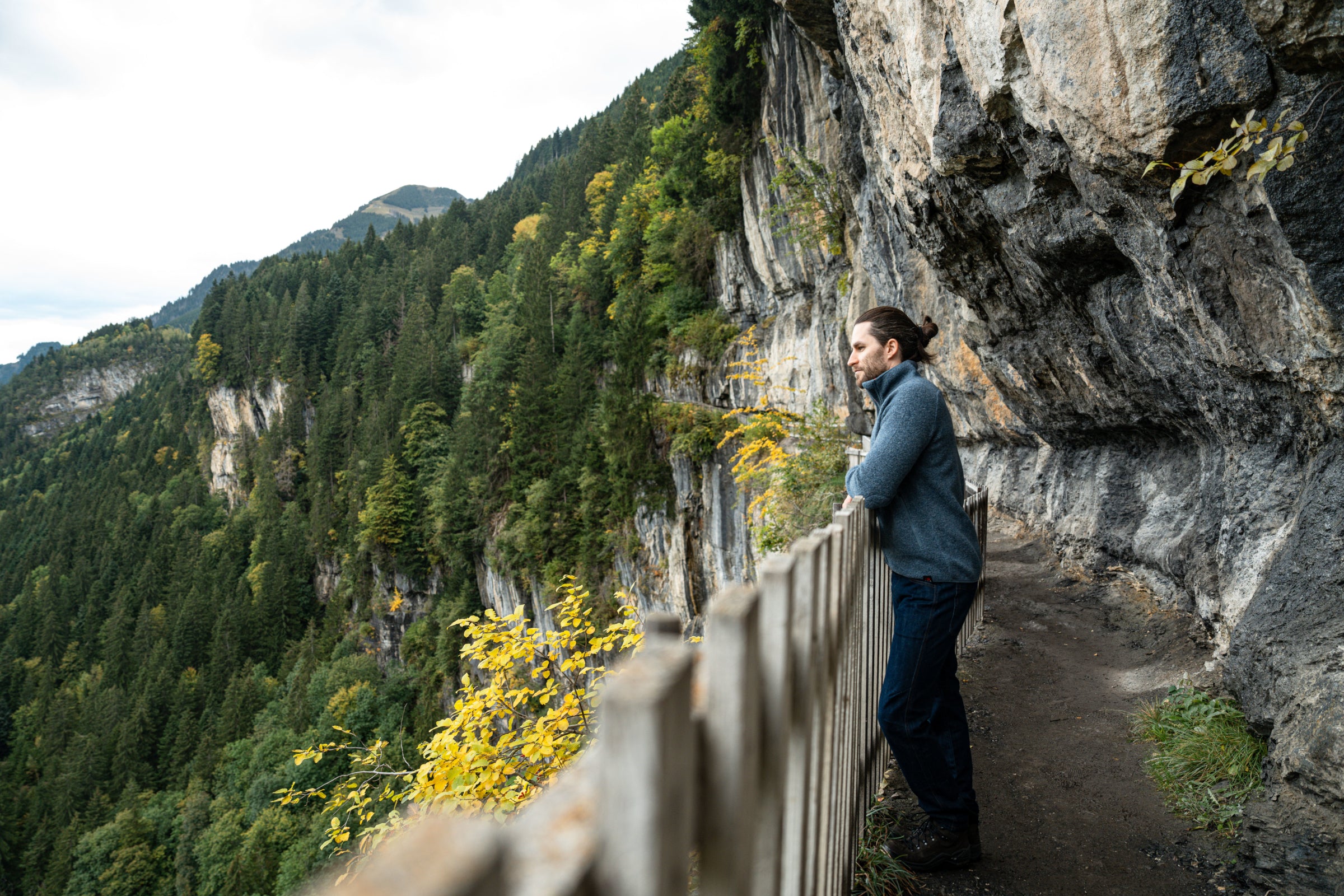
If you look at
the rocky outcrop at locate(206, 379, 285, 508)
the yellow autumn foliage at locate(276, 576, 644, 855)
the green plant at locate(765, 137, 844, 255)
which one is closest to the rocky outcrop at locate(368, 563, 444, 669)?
the green plant at locate(765, 137, 844, 255)

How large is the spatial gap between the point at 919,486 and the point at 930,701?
0.81m

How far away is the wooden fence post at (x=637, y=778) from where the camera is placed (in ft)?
2.20

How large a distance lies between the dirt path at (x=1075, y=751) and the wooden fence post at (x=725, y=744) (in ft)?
7.15

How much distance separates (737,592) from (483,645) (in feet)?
15.7

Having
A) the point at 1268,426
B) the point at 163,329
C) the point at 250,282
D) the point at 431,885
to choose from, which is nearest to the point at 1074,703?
the point at 1268,426

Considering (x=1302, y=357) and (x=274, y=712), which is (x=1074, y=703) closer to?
(x=1302, y=357)

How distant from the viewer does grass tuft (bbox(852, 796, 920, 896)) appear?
2488 millimetres

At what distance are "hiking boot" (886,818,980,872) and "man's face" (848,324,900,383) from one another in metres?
1.82

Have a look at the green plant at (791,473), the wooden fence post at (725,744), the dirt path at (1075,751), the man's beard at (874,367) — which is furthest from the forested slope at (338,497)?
the wooden fence post at (725,744)

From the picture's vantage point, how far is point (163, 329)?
158m

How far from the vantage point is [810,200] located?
13.3m

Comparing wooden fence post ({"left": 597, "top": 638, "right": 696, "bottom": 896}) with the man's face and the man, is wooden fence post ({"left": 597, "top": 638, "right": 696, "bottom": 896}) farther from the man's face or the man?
the man's face

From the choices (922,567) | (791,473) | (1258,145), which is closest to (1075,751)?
(922,567)

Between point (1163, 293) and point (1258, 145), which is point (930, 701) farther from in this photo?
point (1163, 293)
